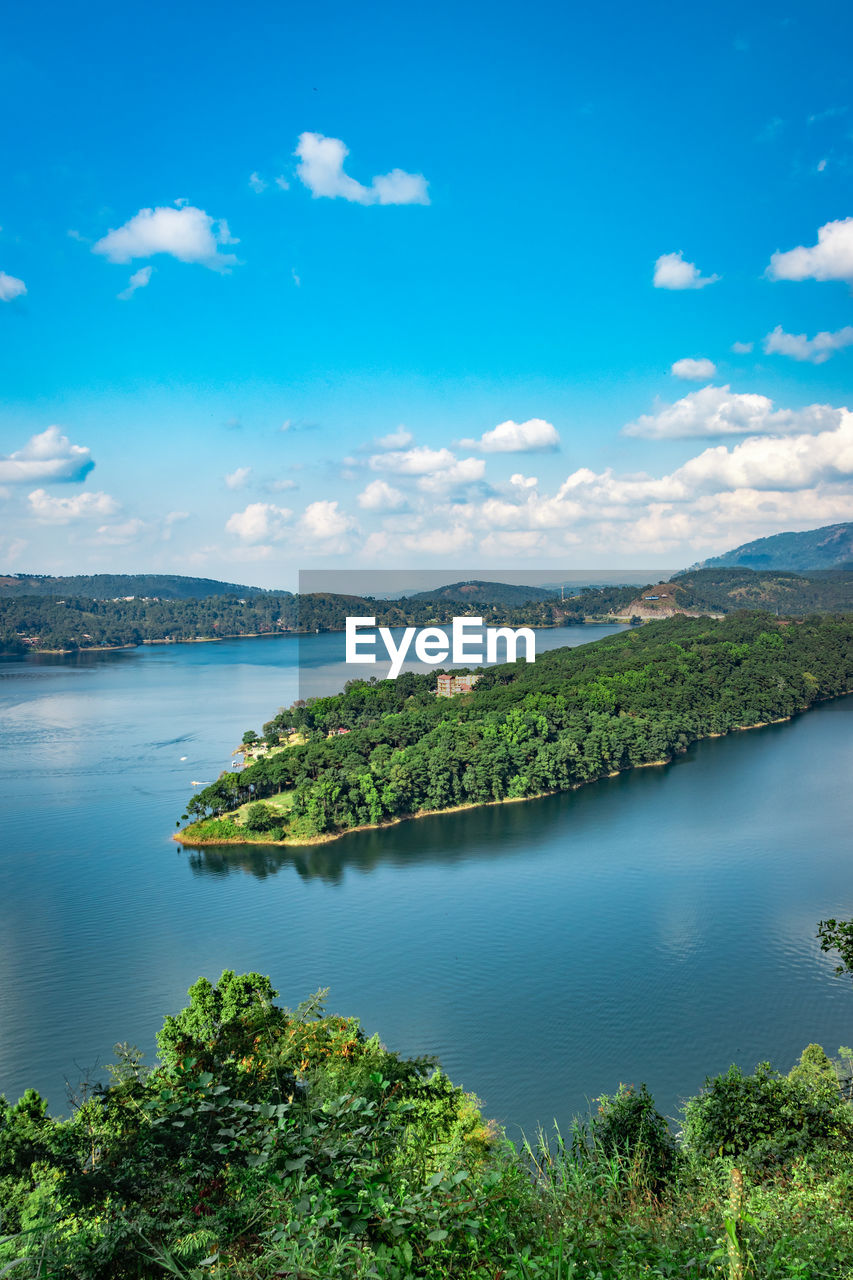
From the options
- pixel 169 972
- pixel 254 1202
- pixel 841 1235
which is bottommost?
pixel 169 972

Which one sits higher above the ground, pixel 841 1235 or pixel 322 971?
pixel 841 1235

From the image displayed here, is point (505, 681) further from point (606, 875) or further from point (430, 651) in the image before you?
point (430, 651)

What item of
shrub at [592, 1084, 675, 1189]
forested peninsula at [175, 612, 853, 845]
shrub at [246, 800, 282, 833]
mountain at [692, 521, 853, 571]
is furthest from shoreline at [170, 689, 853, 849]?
mountain at [692, 521, 853, 571]

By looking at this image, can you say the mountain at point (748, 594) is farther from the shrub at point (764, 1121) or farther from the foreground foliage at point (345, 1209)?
the foreground foliage at point (345, 1209)

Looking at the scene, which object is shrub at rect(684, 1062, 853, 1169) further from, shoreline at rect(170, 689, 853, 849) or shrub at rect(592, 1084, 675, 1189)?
shoreline at rect(170, 689, 853, 849)

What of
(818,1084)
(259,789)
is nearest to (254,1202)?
(818,1084)

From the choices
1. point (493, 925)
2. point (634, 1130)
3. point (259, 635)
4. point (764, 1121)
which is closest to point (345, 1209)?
point (764, 1121)
